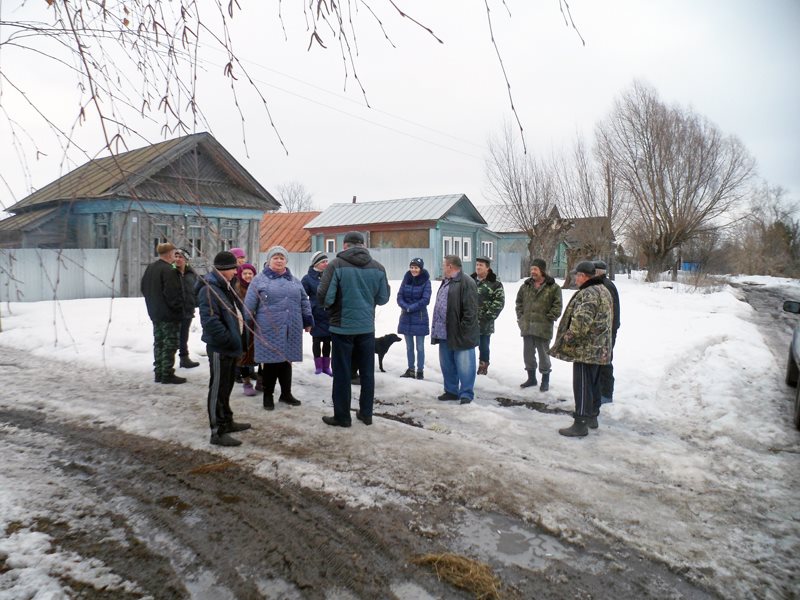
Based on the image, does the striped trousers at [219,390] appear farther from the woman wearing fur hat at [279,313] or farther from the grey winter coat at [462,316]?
the grey winter coat at [462,316]

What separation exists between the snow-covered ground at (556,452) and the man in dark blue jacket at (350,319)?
34 cm

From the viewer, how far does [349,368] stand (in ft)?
17.1

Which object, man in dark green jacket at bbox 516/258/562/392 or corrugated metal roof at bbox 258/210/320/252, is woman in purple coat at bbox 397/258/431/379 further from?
corrugated metal roof at bbox 258/210/320/252

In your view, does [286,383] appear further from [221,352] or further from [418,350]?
[418,350]

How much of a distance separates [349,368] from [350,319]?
0.50 m

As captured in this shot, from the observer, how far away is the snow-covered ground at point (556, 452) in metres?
3.20

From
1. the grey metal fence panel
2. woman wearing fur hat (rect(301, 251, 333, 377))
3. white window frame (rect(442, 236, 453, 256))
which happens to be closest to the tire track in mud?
woman wearing fur hat (rect(301, 251, 333, 377))

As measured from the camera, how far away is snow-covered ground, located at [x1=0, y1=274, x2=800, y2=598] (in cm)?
320

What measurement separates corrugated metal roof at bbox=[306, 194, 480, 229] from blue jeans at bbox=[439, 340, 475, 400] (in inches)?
761


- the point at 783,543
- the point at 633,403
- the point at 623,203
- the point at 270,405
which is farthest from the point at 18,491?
the point at 623,203

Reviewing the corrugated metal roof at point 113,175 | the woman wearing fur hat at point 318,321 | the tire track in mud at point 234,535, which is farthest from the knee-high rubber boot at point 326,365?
the corrugated metal roof at point 113,175

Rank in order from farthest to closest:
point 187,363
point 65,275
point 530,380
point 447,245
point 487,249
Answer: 1. point 487,249
2. point 447,245
3. point 65,275
4. point 187,363
5. point 530,380

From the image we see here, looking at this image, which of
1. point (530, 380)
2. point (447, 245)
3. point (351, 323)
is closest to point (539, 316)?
point (530, 380)

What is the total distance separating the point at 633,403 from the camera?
6.19 meters
